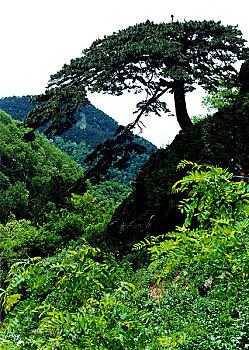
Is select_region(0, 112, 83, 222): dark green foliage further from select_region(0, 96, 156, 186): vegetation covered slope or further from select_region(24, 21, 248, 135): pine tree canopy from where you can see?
select_region(24, 21, 248, 135): pine tree canopy

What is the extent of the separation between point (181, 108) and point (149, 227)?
5162mm

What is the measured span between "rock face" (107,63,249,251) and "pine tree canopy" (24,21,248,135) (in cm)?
110

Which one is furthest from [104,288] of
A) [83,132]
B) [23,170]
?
[83,132]

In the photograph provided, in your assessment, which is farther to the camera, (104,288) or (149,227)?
(149,227)

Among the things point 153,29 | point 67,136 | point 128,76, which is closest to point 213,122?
point 128,76

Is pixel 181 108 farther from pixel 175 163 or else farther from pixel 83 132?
pixel 83 132

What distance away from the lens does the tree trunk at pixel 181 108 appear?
12.0 metres

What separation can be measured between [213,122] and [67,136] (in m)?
72.9

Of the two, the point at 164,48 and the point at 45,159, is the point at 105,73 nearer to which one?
the point at 164,48

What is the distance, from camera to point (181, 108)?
483 inches

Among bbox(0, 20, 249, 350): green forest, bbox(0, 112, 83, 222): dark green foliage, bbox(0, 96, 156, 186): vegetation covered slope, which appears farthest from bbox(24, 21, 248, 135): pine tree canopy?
bbox(0, 96, 156, 186): vegetation covered slope

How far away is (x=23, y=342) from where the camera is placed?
223 centimetres

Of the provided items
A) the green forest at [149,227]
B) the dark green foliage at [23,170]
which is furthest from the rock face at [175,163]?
the dark green foliage at [23,170]

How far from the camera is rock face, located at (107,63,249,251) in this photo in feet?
27.5
